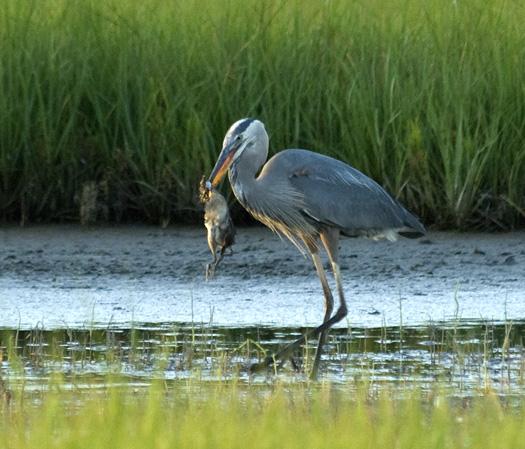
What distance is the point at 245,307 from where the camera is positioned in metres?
7.09

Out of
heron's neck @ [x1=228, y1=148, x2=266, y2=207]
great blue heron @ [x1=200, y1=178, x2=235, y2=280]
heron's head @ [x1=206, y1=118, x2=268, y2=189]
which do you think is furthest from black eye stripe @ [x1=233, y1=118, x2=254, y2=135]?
great blue heron @ [x1=200, y1=178, x2=235, y2=280]

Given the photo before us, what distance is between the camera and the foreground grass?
11.7 feet

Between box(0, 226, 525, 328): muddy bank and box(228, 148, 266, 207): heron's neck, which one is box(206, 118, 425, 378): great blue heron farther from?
box(0, 226, 525, 328): muddy bank

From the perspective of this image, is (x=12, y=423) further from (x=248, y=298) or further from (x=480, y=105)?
(x=480, y=105)

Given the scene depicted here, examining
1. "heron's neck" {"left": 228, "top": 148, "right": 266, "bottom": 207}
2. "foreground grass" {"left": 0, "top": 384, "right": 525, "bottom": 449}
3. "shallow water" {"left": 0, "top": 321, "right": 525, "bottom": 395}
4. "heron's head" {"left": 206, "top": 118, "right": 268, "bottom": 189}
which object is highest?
"heron's head" {"left": 206, "top": 118, "right": 268, "bottom": 189}

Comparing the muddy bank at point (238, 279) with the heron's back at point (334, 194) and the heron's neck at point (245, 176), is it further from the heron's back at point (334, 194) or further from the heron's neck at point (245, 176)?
the heron's neck at point (245, 176)

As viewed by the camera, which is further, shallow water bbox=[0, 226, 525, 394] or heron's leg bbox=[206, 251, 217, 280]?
heron's leg bbox=[206, 251, 217, 280]

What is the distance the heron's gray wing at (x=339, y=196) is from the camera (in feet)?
22.0

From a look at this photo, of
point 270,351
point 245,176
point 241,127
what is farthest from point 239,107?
point 270,351

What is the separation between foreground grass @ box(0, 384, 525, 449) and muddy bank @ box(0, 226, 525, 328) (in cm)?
218

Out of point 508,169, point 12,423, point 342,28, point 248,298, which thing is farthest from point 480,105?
point 12,423

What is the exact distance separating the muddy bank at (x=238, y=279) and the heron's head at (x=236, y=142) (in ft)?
2.16

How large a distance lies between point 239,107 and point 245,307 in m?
1.80

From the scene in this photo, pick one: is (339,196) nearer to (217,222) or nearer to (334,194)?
(334,194)
